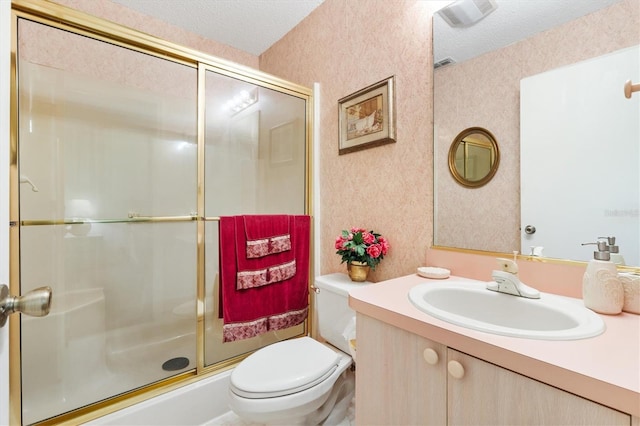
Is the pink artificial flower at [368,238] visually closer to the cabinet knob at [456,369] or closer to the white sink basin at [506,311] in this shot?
the white sink basin at [506,311]

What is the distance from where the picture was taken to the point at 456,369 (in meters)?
0.62

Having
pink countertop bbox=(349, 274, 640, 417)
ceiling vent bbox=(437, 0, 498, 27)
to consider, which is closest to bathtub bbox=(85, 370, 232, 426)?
pink countertop bbox=(349, 274, 640, 417)

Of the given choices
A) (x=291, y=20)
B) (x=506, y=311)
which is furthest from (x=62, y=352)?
(x=291, y=20)

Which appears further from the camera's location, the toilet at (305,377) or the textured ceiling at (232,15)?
the textured ceiling at (232,15)

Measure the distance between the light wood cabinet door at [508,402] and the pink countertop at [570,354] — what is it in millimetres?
18

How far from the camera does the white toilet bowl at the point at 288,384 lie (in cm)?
107

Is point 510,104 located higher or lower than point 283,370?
higher

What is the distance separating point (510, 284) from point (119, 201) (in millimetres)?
1766

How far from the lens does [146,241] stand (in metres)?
1.54

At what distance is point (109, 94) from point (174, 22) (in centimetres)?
91

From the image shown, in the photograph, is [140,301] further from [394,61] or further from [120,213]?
[394,61]

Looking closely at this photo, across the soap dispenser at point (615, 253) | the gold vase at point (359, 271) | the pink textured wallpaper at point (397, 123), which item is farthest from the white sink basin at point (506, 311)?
the gold vase at point (359, 271)

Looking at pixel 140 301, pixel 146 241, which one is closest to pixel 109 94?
pixel 146 241

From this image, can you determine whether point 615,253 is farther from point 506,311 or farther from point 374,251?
point 374,251
